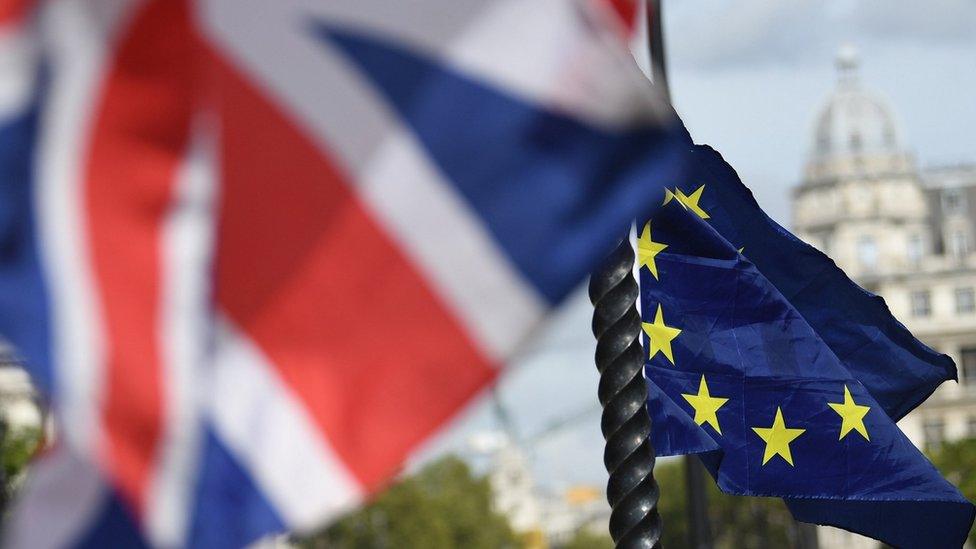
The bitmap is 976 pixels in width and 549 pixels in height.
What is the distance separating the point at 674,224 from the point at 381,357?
4526 mm

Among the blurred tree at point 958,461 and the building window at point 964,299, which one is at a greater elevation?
the blurred tree at point 958,461

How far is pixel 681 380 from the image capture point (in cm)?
869

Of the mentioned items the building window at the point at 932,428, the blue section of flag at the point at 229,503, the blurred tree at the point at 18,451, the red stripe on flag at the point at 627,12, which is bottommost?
the building window at the point at 932,428

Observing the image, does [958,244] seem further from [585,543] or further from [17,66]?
[17,66]

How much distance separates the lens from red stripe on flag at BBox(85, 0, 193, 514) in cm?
389

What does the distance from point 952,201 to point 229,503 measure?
417 ft

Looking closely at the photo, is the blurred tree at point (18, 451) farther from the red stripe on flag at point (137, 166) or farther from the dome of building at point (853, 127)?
the dome of building at point (853, 127)

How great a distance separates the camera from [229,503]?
381cm

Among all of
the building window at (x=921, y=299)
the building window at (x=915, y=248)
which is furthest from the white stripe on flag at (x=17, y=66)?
the building window at (x=915, y=248)

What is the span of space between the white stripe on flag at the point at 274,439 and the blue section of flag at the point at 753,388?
443cm

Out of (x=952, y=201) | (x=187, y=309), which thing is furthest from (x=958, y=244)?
(x=187, y=309)

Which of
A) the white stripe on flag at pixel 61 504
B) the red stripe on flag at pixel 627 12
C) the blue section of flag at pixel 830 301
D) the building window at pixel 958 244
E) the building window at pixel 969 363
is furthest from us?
the building window at pixel 958 244

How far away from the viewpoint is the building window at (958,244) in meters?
123

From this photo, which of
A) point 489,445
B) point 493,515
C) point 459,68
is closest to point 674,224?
point 459,68
